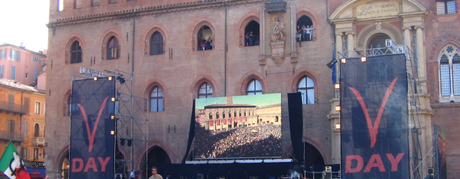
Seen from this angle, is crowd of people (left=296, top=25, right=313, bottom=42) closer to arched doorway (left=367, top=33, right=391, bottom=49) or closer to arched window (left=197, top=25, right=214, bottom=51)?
arched doorway (left=367, top=33, right=391, bottom=49)

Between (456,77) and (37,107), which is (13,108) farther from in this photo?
(456,77)

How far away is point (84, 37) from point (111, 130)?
7.89 meters

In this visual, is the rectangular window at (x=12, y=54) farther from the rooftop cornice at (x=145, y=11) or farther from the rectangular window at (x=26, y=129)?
the rooftop cornice at (x=145, y=11)

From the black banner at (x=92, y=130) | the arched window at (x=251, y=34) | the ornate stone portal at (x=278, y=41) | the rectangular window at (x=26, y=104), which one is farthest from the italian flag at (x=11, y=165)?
the rectangular window at (x=26, y=104)

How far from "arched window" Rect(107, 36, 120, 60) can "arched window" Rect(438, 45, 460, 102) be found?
16332 millimetres

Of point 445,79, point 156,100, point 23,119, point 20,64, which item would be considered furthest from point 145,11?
point 20,64

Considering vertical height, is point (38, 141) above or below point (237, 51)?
below

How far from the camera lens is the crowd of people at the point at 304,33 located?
28875 mm

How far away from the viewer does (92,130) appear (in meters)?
28.2

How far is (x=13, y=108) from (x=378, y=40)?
85.5 feet

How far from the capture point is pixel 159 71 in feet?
103

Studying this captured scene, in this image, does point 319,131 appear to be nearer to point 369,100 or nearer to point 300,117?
point 300,117

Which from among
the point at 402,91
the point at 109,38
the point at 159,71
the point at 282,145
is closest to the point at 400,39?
the point at 402,91

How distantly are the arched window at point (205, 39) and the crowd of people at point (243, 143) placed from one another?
16.2 feet
